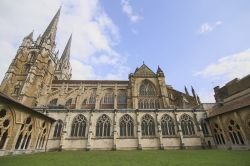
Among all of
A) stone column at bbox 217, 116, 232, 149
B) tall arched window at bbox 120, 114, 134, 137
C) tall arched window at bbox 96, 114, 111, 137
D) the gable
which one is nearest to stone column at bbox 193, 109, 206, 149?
stone column at bbox 217, 116, 232, 149

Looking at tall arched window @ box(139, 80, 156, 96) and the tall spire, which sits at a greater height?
the tall spire

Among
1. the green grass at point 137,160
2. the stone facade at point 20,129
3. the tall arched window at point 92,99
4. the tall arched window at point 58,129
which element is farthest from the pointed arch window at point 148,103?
the green grass at point 137,160

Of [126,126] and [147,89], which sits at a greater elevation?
[147,89]

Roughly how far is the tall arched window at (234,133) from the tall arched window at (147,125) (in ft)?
32.5

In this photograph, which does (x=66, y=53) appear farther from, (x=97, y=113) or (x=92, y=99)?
(x=97, y=113)

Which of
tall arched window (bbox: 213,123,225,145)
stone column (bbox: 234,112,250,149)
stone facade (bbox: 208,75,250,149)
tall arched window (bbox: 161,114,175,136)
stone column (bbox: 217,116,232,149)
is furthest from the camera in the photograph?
tall arched window (bbox: 161,114,175,136)

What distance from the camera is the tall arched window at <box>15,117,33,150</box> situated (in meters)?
15.6

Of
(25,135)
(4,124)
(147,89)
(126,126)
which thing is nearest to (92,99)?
(147,89)

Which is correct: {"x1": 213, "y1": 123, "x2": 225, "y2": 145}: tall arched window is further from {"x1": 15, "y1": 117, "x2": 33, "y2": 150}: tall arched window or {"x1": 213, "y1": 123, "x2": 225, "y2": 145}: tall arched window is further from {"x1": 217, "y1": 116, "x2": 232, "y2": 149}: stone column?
{"x1": 15, "y1": 117, "x2": 33, "y2": 150}: tall arched window

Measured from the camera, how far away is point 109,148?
20359 millimetres

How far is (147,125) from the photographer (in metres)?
22.3

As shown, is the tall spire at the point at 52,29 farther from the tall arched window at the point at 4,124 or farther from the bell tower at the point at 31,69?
the tall arched window at the point at 4,124

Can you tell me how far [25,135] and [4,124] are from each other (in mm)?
3328

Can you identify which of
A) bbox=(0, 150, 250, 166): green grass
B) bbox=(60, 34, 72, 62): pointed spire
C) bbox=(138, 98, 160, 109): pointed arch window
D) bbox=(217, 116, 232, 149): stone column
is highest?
bbox=(60, 34, 72, 62): pointed spire
